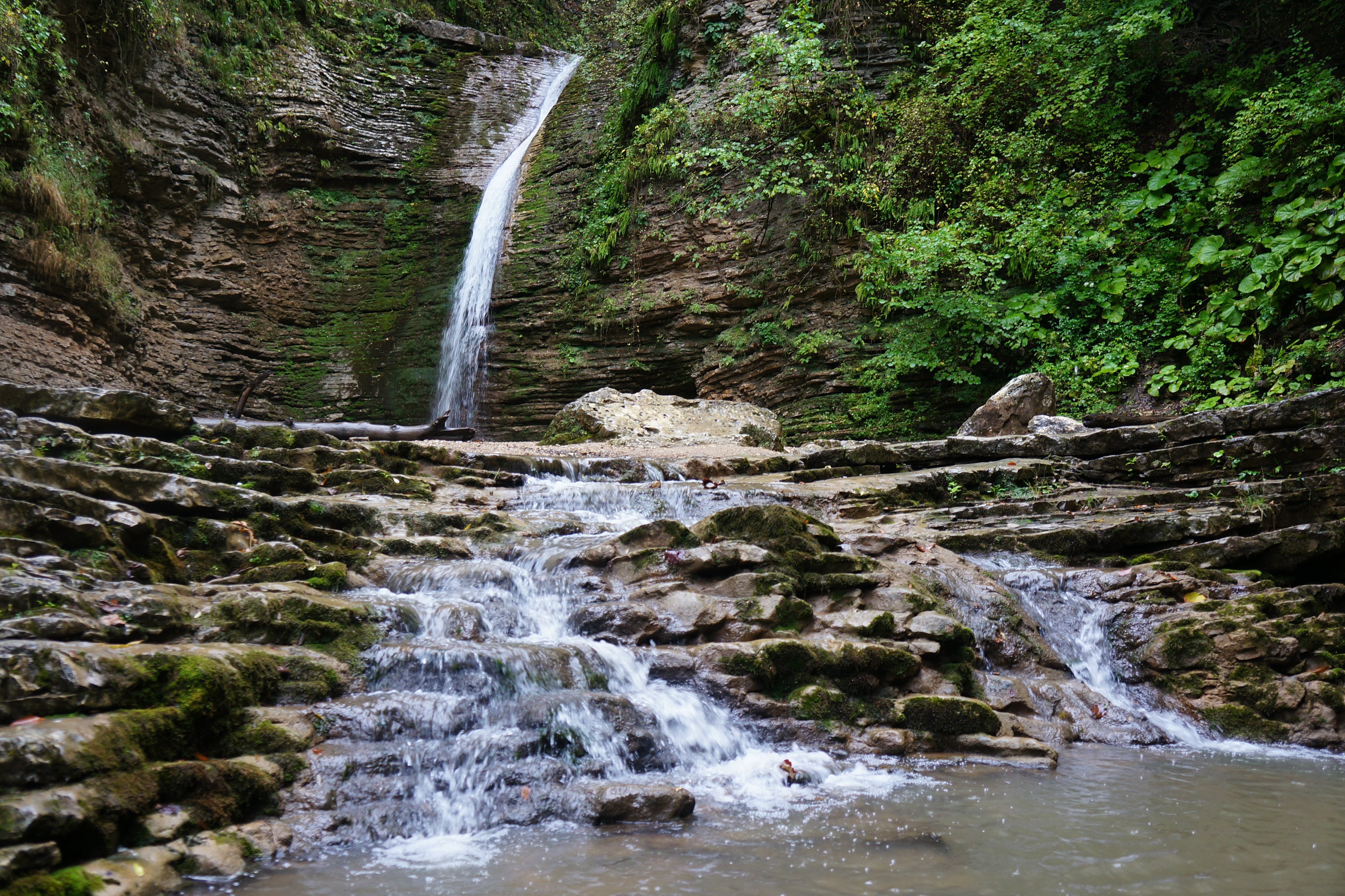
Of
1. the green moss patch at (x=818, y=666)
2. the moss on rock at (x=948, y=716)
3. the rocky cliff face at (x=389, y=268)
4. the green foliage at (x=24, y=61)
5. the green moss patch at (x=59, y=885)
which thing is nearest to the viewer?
the green moss patch at (x=59, y=885)

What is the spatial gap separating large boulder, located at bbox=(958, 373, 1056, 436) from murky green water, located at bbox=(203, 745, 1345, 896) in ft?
20.0

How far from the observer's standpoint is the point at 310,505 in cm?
562

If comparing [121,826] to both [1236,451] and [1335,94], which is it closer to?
[1236,451]

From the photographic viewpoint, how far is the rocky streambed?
296 centimetres

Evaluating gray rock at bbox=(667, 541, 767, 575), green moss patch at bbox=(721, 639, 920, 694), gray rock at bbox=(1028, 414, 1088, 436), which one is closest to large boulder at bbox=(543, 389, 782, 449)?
gray rock at bbox=(1028, 414, 1088, 436)

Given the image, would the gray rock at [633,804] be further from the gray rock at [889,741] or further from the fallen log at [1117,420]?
the fallen log at [1117,420]

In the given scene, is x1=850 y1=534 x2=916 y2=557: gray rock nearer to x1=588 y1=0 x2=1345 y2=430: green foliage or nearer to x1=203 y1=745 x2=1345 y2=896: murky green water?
x1=203 y1=745 x2=1345 y2=896: murky green water

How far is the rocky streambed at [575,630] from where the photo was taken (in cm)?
296

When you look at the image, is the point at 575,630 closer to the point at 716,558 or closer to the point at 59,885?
the point at 716,558

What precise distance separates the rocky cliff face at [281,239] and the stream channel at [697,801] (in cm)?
980

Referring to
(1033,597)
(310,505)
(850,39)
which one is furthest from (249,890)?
(850,39)

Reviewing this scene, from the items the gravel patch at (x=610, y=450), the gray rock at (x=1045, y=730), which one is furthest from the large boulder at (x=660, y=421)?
the gray rock at (x=1045, y=730)

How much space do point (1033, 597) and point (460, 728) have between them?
13.8 ft

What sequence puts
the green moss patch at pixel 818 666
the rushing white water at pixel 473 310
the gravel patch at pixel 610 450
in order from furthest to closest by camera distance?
the rushing white water at pixel 473 310 → the gravel patch at pixel 610 450 → the green moss patch at pixel 818 666
